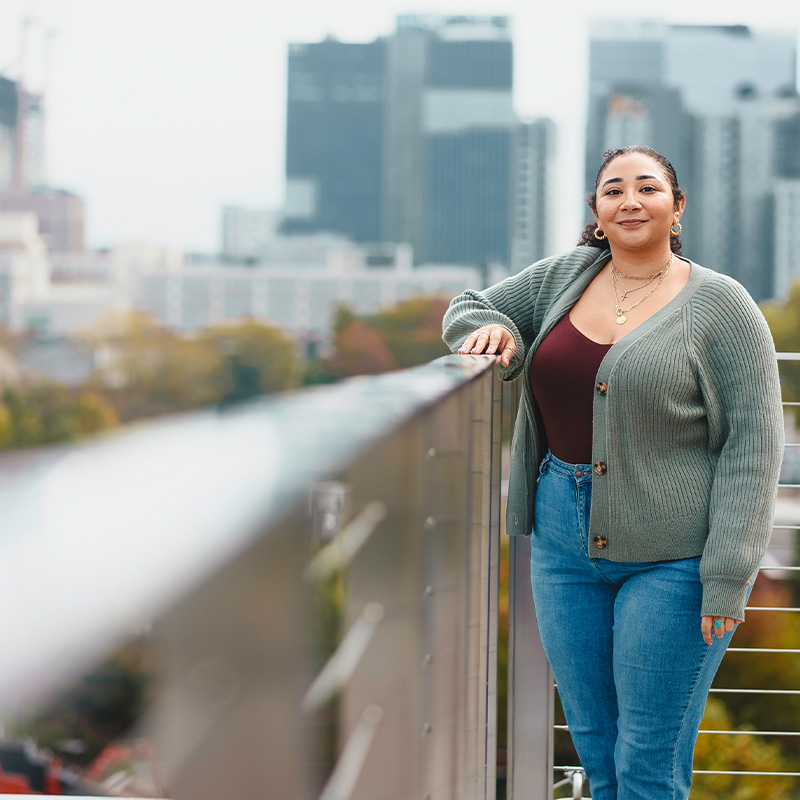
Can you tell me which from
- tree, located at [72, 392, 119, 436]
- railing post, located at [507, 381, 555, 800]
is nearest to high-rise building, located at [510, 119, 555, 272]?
tree, located at [72, 392, 119, 436]

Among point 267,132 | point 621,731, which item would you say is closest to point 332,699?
point 621,731

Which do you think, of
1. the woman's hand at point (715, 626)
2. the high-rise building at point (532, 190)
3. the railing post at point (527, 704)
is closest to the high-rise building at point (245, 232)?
the high-rise building at point (532, 190)

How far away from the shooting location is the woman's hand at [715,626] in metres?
1.31

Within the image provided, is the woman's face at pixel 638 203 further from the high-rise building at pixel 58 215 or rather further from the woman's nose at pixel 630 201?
the high-rise building at pixel 58 215

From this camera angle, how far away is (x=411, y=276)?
61500 millimetres

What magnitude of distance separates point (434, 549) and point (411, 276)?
6116 centimetres

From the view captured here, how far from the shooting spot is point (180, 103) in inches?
2331

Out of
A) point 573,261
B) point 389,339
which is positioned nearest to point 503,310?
point 573,261

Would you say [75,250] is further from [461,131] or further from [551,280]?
[551,280]

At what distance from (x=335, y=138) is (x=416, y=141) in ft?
19.4

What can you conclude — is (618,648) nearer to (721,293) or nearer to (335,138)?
(721,293)

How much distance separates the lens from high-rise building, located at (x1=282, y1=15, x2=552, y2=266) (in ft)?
216

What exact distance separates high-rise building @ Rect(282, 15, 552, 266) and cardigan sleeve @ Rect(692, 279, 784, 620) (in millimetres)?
63536

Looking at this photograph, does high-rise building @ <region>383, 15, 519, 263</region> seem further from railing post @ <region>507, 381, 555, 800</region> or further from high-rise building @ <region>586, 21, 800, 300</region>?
railing post @ <region>507, 381, 555, 800</region>
